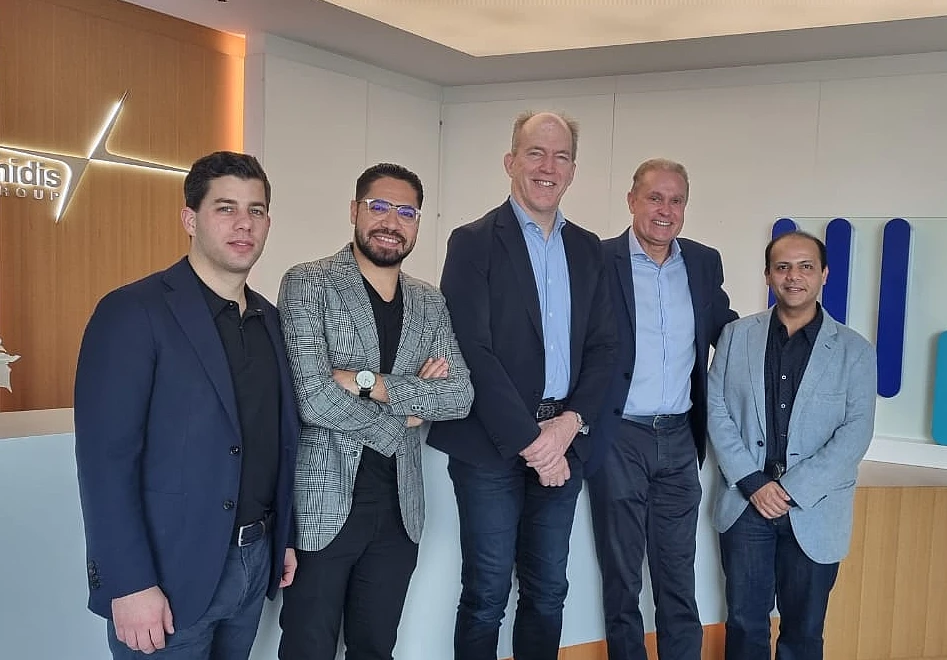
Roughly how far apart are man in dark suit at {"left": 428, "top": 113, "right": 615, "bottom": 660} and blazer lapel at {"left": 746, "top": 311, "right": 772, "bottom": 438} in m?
0.48

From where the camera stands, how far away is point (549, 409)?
92.8 inches

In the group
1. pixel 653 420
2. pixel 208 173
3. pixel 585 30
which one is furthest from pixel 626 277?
pixel 585 30

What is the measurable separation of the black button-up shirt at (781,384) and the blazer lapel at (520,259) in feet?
2.59

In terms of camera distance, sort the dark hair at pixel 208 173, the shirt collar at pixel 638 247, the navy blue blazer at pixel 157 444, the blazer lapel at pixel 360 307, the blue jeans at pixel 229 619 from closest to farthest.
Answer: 1. the navy blue blazer at pixel 157 444
2. the blue jeans at pixel 229 619
3. the dark hair at pixel 208 173
4. the blazer lapel at pixel 360 307
5. the shirt collar at pixel 638 247

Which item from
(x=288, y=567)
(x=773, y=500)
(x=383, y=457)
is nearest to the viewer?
(x=288, y=567)

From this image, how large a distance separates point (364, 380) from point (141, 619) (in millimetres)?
701

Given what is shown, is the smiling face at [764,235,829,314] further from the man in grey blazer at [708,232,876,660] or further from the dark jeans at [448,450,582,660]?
the dark jeans at [448,450,582,660]

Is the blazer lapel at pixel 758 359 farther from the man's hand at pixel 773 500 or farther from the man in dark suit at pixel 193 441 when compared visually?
the man in dark suit at pixel 193 441

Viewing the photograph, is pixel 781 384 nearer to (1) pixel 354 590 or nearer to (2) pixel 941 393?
(1) pixel 354 590

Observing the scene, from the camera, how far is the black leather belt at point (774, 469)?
2502 millimetres

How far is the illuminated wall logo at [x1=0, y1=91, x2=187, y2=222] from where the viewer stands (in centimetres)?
487

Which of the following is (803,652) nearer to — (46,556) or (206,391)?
(206,391)

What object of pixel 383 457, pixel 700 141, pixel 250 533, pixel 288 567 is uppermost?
pixel 700 141

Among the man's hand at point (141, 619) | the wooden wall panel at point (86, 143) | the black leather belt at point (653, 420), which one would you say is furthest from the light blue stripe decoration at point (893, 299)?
the man's hand at point (141, 619)
